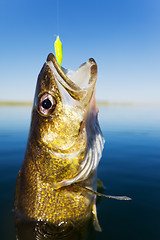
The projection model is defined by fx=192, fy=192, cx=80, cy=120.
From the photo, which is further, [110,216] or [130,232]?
[110,216]

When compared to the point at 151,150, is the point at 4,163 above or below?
below

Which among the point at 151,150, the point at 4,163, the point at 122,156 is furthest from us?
the point at 151,150

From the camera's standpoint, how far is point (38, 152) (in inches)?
99.0

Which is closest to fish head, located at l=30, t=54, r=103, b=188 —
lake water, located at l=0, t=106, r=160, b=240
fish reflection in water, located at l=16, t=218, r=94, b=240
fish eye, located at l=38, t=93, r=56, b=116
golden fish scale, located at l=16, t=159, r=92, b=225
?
fish eye, located at l=38, t=93, r=56, b=116

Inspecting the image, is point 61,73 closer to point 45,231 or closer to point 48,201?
point 48,201

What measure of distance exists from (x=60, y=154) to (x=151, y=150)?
6.89 m

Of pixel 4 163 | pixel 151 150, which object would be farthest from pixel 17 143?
pixel 151 150

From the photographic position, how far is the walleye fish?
237cm

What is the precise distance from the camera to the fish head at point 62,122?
7.73ft

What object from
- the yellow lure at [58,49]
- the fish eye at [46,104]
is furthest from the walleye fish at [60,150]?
the yellow lure at [58,49]

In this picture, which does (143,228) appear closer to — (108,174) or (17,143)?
(108,174)

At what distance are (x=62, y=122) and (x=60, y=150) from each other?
14.0 inches

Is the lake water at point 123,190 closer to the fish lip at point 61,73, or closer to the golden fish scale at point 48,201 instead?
the golden fish scale at point 48,201

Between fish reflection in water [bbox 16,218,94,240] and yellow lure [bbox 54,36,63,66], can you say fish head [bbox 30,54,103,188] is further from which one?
fish reflection in water [bbox 16,218,94,240]
